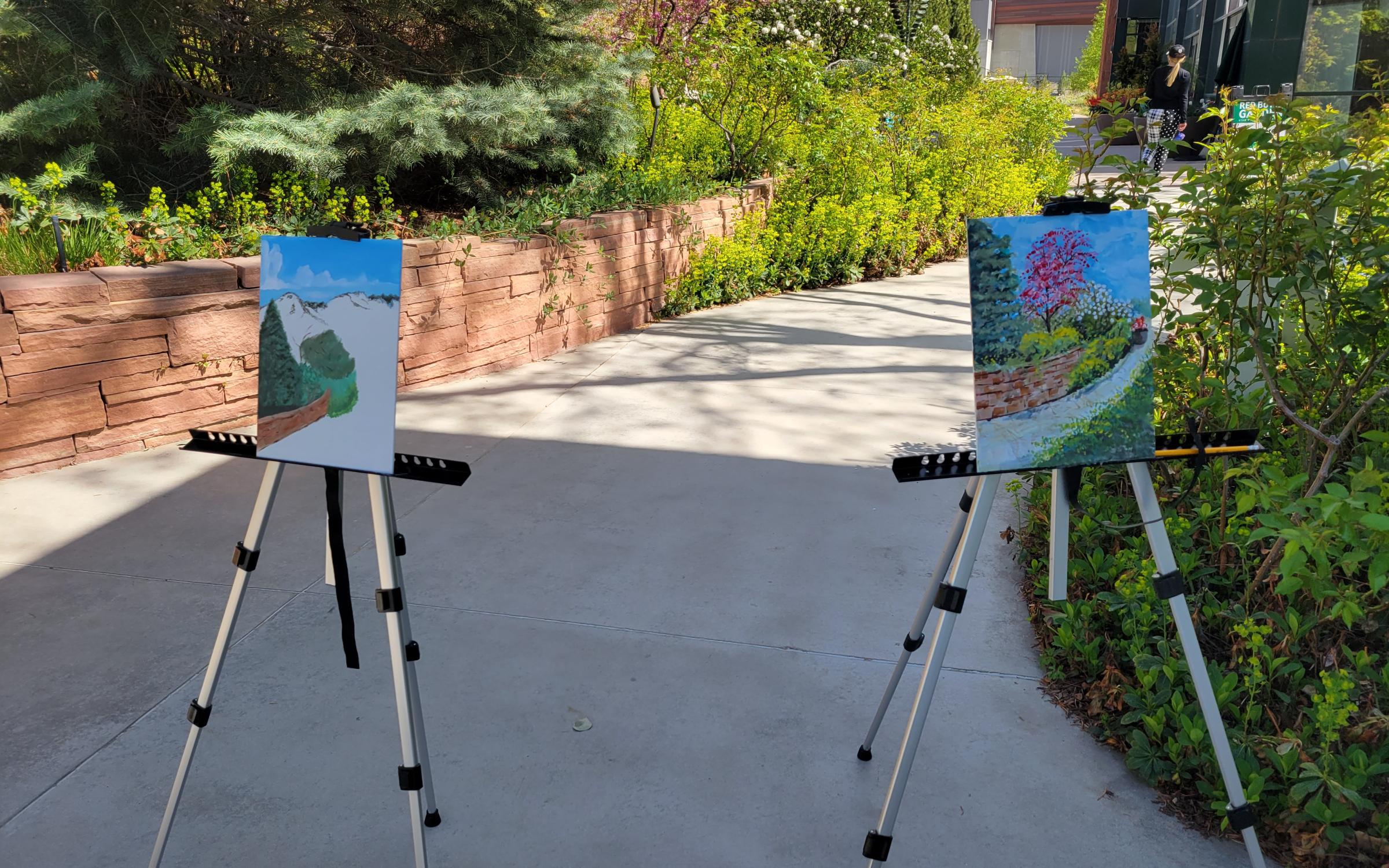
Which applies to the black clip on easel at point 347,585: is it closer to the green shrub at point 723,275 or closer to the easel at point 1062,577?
the easel at point 1062,577

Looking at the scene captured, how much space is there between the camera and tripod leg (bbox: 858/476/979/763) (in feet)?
8.12

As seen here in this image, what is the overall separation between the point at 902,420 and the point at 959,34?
20103 millimetres

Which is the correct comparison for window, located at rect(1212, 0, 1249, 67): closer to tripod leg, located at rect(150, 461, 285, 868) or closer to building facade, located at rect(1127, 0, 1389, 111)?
building facade, located at rect(1127, 0, 1389, 111)

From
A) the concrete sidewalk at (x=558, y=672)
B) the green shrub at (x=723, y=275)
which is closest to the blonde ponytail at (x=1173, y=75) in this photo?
the green shrub at (x=723, y=275)

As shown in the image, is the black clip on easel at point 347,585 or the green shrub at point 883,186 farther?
the green shrub at point 883,186

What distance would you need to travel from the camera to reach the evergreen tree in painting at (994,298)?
7.14 feet

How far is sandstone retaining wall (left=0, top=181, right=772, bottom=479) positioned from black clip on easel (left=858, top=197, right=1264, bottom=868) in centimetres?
429

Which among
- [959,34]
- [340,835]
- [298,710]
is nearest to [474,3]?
[298,710]

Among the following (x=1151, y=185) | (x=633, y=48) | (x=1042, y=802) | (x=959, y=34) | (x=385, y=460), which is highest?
(x=959, y=34)

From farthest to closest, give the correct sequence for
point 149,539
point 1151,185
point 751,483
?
point 751,483
point 149,539
point 1151,185

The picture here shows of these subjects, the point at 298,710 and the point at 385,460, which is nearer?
the point at 385,460

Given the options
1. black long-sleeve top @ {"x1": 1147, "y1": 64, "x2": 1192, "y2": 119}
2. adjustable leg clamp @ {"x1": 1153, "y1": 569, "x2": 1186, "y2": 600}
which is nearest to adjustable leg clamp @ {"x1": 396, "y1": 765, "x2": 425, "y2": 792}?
adjustable leg clamp @ {"x1": 1153, "y1": 569, "x2": 1186, "y2": 600}

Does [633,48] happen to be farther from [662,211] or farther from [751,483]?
[751,483]

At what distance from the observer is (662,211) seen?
8.02 m
